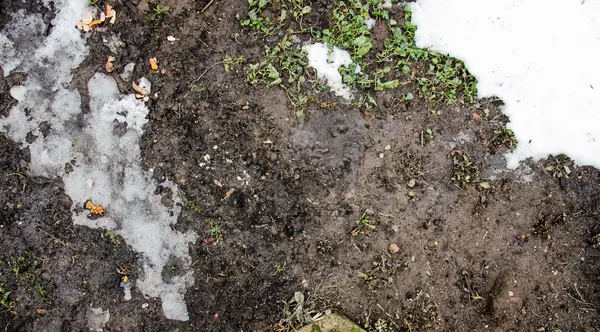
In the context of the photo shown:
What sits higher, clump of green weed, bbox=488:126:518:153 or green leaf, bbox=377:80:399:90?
green leaf, bbox=377:80:399:90

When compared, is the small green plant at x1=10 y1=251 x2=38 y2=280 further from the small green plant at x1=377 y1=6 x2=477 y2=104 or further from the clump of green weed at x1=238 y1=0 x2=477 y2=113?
the small green plant at x1=377 y1=6 x2=477 y2=104

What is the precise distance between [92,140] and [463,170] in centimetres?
291

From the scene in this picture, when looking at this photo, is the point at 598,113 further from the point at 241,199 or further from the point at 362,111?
the point at 241,199

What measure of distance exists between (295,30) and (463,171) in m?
1.73

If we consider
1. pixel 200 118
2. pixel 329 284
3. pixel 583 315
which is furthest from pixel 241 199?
pixel 583 315

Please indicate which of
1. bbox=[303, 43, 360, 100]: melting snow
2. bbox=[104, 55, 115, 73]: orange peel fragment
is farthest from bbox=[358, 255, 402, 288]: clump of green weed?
bbox=[104, 55, 115, 73]: orange peel fragment

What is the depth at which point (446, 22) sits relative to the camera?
3428 millimetres

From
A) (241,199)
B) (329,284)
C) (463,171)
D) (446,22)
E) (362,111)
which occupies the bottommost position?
(329,284)

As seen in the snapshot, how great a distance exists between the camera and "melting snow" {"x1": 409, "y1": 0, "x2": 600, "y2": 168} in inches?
135

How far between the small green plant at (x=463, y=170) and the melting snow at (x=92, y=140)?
84.8 inches

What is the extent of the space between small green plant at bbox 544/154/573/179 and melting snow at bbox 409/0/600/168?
0.06 m

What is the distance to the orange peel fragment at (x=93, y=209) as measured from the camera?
3387 millimetres

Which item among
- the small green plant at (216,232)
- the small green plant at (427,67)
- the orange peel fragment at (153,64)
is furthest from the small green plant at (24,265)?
the small green plant at (427,67)

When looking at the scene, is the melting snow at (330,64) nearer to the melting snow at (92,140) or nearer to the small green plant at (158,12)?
the small green plant at (158,12)
